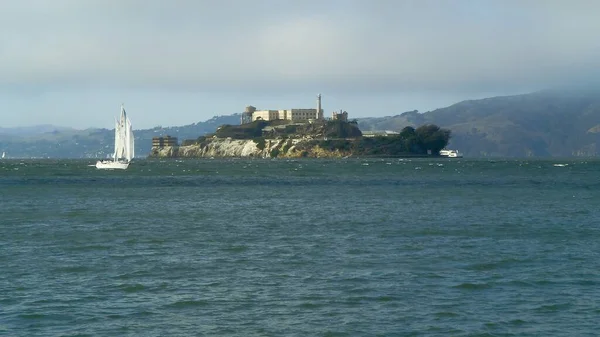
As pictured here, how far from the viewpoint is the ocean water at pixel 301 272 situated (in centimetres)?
2641

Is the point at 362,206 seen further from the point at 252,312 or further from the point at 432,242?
the point at 252,312

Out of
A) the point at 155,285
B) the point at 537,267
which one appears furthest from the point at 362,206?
the point at 155,285

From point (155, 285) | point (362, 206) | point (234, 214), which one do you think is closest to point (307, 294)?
point (155, 285)

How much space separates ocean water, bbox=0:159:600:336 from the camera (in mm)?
26406

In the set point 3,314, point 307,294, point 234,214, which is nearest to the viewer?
point 3,314

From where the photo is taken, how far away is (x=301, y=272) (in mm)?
35156

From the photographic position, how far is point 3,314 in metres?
27.5

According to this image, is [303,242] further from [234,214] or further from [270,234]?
[234,214]

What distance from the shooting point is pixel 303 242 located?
45.8 m

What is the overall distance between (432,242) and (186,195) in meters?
52.6

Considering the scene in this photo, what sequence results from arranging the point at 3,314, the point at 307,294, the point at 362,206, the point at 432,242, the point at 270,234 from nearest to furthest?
the point at 3,314 < the point at 307,294 < the point at 432,242 < the point at 270,234 < the point at 362,206

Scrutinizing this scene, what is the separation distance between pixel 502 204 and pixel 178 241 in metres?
38.1

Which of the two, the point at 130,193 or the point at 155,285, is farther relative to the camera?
the point at 130,193

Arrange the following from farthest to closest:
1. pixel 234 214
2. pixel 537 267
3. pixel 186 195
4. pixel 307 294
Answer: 1. pixel 186 195
2. pixel 234 214
3. pixel 537 267
4. pixel 307 294
